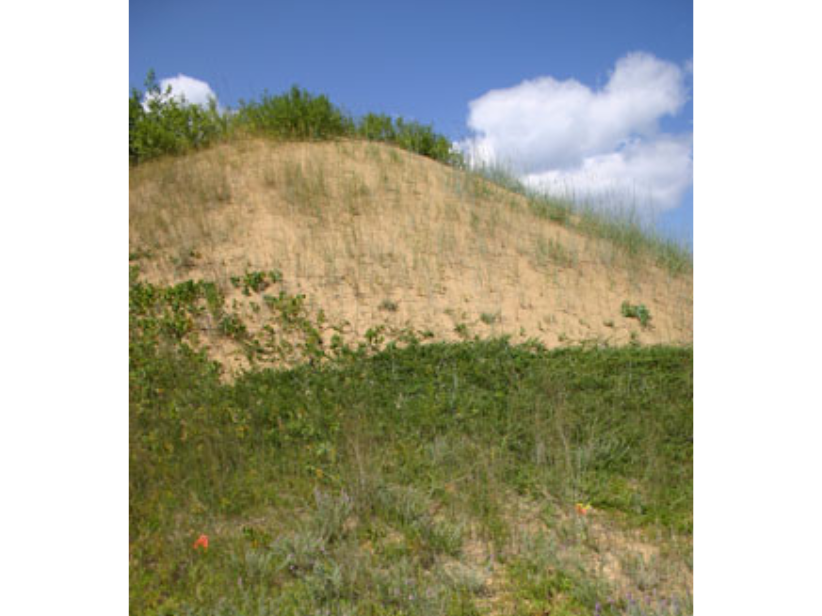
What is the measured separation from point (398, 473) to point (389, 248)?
4.01 metres

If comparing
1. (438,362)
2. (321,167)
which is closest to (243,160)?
(321,167)

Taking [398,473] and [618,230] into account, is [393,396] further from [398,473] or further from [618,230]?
[618,230]

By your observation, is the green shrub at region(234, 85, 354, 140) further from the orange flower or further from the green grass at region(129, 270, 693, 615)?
the orange flower

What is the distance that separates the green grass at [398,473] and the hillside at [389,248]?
0.63 metres

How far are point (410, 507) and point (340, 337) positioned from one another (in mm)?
2769

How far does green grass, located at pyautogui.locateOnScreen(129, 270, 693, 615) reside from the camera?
3.00 m

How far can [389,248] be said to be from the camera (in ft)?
24.9

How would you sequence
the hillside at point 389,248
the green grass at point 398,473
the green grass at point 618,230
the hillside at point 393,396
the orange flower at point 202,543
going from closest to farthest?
1. the green grass at point 398,473
2. the hillside at point 393,396
3. the orange flower at point 202,543
4. the hillside at point 389,248
5. the green grass at point 618,230

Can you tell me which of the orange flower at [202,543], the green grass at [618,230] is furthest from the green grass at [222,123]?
the orange flower at [202,543]

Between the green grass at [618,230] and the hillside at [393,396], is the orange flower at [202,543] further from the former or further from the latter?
the green grass at [618,230]

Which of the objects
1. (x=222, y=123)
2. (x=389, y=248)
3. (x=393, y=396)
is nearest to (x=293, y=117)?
(x=222, y=123)

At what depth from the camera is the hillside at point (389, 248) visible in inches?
266

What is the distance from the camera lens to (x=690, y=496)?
3918 millimetres

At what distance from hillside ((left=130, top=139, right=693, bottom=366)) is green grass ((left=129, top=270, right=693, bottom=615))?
2.08ft
